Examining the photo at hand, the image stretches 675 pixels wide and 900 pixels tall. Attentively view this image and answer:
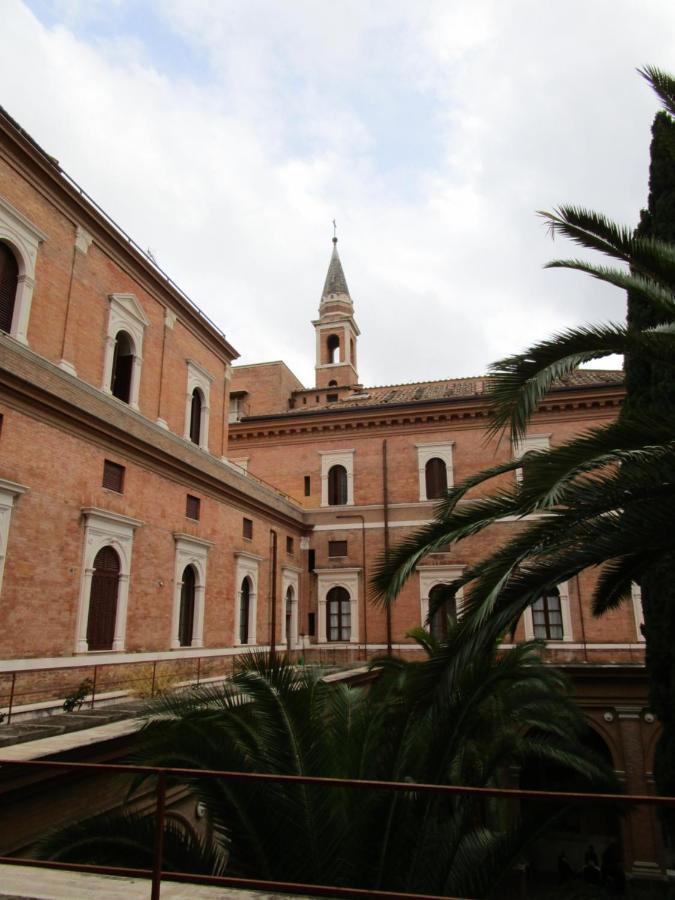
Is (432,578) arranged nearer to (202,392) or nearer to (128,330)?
(202,392)

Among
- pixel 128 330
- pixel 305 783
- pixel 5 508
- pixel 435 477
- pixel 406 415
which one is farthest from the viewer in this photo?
pixel 406 415

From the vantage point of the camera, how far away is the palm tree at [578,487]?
16.3 ft

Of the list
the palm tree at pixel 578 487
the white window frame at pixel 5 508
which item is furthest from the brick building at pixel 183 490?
the palm tree at pixel 578 487

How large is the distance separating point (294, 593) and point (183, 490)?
A: 27.2 ft

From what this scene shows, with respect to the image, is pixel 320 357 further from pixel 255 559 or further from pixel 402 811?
pixel 402 811

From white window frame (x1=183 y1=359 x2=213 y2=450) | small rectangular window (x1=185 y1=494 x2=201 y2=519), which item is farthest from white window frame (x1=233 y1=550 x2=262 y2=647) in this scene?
white window frame (x1=183 y1=359 x2=213 y2=450)

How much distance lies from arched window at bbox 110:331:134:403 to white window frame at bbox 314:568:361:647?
1037 cm

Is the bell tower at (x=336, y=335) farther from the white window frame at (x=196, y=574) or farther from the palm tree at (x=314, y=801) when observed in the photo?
the palm tree at (x=314, y=801)

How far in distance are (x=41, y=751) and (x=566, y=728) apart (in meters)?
9.32

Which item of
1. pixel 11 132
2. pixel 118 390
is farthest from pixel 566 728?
pixel 11 132

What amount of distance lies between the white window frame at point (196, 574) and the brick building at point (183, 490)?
5cm

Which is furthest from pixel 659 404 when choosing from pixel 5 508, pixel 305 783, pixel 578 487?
pixel 5 508

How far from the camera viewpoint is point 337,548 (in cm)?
2419

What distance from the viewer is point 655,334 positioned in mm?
5891
